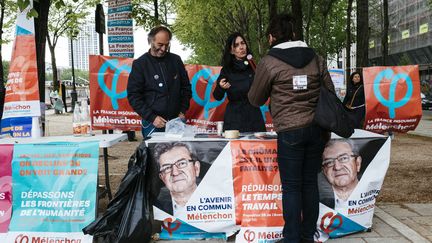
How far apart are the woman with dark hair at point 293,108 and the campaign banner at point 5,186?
2.28 metres

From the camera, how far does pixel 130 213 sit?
4188 mm

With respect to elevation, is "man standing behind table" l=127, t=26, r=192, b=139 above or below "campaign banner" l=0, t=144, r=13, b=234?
above

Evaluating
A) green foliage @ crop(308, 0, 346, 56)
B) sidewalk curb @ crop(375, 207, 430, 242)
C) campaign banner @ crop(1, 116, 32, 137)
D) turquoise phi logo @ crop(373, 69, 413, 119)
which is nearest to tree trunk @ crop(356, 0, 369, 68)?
turquoise phi logo @ crop(373, 69, 413, 119)

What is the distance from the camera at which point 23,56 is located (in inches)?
199

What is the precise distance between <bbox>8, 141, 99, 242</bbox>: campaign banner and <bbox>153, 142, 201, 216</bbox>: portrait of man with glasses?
593 mm

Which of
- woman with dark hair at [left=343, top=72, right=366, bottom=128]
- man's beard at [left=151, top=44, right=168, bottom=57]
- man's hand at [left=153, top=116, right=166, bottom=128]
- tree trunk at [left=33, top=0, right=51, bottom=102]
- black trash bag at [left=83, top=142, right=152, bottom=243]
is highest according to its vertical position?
tree trunk at [left=33, top=0, right=51, bottom=102]

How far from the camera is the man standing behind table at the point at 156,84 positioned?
16.2ft

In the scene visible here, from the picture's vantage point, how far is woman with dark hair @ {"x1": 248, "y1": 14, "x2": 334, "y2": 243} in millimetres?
3781

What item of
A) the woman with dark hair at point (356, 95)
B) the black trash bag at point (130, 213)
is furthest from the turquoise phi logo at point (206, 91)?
the black trash bag at point (130, 213)

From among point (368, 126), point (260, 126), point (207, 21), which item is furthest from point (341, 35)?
point (260, 126)

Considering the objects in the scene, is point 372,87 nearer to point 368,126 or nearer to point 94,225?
point 368,126

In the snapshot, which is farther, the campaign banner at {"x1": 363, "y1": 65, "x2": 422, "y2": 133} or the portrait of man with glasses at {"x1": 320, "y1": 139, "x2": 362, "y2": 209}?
the campaign banner at {"x1": 363, "y1": 65, "x2": 422, "y2": 133}

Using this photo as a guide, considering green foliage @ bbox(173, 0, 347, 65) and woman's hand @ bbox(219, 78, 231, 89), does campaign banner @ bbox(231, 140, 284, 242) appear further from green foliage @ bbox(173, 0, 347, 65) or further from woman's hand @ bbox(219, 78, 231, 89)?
green foliage @ bbox(173, 0, 347, 65)

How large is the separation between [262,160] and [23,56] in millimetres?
2741
